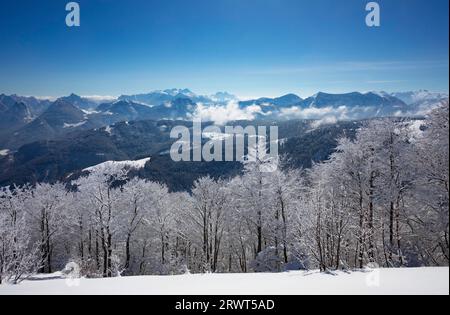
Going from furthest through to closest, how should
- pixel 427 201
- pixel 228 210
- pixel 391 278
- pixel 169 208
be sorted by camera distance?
pixel 169 208 < pixel 228 210 < pixel 427 201 < pixel 391 278

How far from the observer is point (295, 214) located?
24.4 m

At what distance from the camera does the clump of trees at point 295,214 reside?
15539mm

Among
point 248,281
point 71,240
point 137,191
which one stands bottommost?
point 71,240

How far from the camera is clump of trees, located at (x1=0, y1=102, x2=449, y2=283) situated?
51.0 ft

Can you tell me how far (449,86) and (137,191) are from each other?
35500 mm

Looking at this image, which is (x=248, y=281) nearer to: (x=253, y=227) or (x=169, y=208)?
(x=253, y=227)

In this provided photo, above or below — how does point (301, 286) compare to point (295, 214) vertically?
above

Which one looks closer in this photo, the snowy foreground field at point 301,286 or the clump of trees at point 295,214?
the snowy foreground field at point 301,286

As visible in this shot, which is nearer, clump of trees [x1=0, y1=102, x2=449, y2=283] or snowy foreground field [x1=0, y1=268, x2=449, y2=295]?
snowy foreground field [x1=0, y1=268, x2=449, y2=295]

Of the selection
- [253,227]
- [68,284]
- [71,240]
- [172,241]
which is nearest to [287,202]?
[253,227]

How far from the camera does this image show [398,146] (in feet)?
67.4

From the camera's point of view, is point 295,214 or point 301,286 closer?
point 301,286
